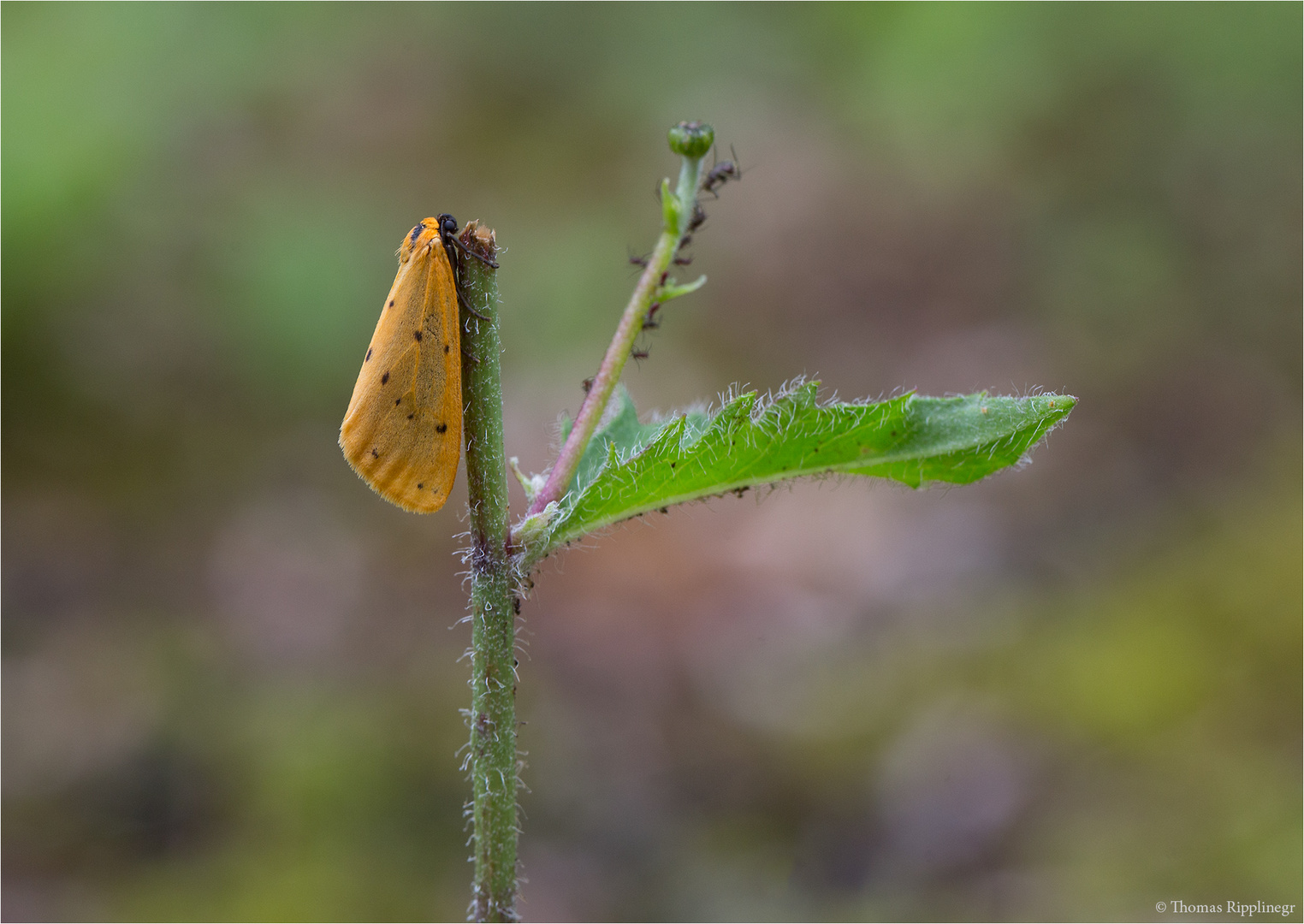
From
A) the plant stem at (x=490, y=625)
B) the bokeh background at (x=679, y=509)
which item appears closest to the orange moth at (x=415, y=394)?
the plant stem at (x=490, y=625)

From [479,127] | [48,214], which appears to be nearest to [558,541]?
[48,214]

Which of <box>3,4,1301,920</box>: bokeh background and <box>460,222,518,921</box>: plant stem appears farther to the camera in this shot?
<box>3,4,1301,920</box>: bokeh background

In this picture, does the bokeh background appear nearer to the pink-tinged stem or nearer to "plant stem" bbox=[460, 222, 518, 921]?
the pink-tinged stem

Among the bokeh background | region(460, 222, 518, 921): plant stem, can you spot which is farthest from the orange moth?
the bokeh background

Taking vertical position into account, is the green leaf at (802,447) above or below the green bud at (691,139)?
below

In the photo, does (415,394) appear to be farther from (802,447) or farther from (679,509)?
(679,509)

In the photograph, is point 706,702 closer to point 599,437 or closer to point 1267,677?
point 1267,677

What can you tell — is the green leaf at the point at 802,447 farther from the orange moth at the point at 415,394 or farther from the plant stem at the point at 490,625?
the orange moth at the point at 415,394
